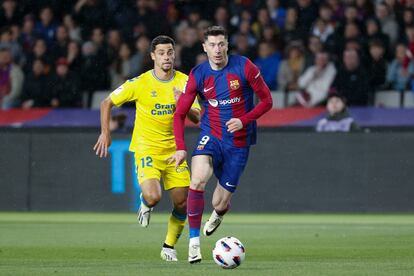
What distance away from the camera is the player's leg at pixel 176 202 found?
11.6 metres

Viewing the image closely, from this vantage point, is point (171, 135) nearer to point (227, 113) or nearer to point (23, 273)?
point (227, 113)

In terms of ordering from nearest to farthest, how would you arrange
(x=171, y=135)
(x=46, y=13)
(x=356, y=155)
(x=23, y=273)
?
(x=23, y=273)
(x=171, y=135)
(x=356, y=155)
(x=46, y=13)

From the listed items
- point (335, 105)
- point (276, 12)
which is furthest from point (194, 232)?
point (276, 12)

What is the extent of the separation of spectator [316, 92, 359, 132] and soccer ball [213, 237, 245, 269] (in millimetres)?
8355

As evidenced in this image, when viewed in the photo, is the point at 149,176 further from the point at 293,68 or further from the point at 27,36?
the point at 27,36

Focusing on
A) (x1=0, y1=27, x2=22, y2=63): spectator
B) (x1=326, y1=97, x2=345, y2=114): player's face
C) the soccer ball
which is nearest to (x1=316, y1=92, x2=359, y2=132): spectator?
(x1=326, y1=97, x2=345, y2=114): player's face

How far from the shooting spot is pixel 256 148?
18.7 metres

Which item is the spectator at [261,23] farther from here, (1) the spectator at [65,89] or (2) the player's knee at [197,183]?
(2) the player's knee at [197,183]

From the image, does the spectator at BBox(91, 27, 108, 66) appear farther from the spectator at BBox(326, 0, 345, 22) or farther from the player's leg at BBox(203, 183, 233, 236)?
the player's leg at BBox(203, 183, 233, 236)

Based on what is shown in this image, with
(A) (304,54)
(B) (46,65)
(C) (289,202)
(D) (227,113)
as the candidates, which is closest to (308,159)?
(C) (289,202)

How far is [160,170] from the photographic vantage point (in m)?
12.1

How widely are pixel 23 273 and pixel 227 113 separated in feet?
8.67

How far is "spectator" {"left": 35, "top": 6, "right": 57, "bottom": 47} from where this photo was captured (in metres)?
22.4

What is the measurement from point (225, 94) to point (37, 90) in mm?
10161
